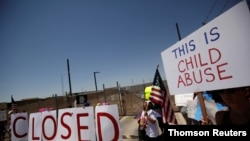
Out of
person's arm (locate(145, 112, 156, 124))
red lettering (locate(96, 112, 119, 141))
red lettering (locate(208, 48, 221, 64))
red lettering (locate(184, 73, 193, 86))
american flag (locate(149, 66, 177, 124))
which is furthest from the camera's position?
person's arm (locate(145, 112, 156, 124))

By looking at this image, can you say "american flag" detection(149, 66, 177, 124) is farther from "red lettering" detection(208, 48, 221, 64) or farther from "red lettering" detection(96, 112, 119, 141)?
"red lettering" detection(208, 48, 221, 64)

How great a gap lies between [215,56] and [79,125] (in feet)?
7.51

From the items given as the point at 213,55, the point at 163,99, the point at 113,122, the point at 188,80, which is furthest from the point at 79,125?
the point at 213,55

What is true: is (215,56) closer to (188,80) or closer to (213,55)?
(213,55)

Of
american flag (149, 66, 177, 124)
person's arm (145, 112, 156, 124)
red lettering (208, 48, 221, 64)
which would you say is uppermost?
red lettering (208, 48, 221, 64)

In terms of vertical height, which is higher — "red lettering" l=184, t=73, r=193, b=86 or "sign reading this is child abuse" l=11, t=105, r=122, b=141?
"red lettering" l=184, t=73, r=193, b=86

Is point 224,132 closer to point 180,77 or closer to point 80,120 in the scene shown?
point 180,77

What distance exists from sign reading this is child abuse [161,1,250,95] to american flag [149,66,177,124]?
1.22 metres

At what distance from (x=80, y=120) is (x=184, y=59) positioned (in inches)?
73.9

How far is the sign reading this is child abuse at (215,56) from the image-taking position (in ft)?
6.69

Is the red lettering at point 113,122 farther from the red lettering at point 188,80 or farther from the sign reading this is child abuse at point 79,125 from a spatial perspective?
the red lettering at point 188,80

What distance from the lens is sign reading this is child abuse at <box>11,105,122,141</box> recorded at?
3.39 metres

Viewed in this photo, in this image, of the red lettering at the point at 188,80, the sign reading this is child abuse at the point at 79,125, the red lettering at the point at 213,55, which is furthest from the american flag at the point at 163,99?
the red lettering at the point at 213,55

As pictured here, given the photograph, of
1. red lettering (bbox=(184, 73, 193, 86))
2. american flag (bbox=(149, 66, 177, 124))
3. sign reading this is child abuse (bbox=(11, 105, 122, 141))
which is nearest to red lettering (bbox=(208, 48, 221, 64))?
red lettering (bbox=(184, 73, 193, 86))
